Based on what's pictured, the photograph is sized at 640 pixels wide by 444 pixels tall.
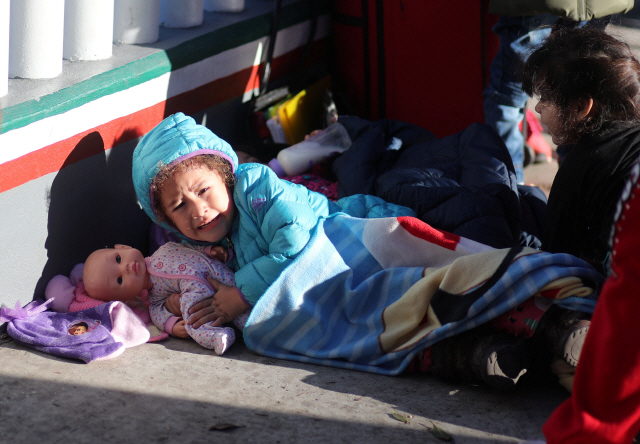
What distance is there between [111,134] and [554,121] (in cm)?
172

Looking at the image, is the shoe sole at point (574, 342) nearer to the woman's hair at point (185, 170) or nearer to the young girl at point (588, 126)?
the young girl at point (588, 126)

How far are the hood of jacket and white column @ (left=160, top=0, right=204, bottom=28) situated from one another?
806mm

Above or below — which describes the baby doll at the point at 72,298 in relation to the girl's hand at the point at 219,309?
below

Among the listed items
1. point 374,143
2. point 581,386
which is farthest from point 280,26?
point 581,386

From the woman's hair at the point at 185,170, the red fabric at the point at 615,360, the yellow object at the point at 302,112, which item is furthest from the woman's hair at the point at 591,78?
the yellow object at the point at 302,112

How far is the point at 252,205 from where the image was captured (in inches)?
98.6

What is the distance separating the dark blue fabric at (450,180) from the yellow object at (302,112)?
35cm

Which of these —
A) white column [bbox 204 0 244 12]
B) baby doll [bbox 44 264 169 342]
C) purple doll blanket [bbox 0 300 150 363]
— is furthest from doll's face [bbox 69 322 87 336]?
white column [bbox 204 0 244 12]

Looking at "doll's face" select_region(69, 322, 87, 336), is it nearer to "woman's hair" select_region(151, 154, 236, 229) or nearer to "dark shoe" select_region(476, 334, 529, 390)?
"woman's hair" select_region(151, 154, 236, 229)

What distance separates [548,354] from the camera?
6.69 ft

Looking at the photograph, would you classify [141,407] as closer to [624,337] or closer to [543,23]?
[624,337]

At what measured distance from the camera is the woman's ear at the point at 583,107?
230cm

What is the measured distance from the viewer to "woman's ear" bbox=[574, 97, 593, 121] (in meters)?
2.30

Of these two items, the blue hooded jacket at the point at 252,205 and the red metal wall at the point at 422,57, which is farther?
the red metal wall at the point at 422,57
